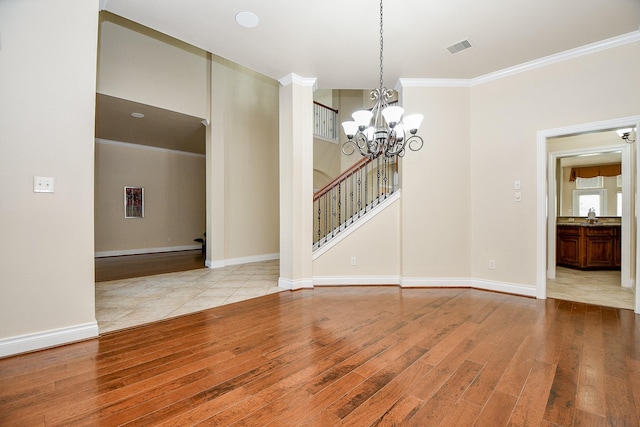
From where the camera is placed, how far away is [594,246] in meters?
5.68

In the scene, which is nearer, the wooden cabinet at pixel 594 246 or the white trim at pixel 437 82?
the white trim at pixel 437 82

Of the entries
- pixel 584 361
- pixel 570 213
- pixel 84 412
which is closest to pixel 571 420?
pixel 584 361

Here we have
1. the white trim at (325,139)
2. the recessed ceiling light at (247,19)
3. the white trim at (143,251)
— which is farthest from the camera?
the white trim at (325,139)

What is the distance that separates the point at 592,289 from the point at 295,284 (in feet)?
14.5

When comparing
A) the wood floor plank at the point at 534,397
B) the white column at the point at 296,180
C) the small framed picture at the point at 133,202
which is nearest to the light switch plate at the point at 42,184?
the white column at the point at 296,180

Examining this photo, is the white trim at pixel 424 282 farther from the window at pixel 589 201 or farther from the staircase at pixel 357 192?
the window at pixel 589 201

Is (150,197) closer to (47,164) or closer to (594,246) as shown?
(47,164)

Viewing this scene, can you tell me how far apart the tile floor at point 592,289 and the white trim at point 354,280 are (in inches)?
83.1

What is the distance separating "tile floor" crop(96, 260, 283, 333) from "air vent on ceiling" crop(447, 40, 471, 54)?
386cm

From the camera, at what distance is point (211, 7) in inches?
109

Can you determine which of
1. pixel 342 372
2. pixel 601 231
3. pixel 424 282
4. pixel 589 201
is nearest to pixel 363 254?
pixel 424 282

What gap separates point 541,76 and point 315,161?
5.21 meters

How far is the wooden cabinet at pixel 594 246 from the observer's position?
18.3ft

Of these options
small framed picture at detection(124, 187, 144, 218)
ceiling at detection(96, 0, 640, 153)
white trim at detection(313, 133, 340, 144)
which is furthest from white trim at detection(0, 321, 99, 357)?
white trim at detection(313, 133, 340, 144)
